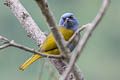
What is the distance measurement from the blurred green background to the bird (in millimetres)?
14103

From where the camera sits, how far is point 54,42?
214 inches

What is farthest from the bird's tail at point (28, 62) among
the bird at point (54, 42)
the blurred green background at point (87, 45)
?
the blurred green background at point (87, 45)

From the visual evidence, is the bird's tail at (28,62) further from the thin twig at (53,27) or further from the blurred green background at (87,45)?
the blurred green background at (87,45)

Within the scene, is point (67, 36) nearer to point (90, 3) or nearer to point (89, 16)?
point (89, 16)

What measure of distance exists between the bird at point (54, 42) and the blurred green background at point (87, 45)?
14.1 metres

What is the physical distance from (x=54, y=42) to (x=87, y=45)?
21670 millimetres

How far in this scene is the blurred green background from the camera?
73.9ft

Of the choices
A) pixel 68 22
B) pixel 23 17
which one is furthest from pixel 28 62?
pixel 68 22

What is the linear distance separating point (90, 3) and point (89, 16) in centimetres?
321

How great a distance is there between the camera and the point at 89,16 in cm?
2842

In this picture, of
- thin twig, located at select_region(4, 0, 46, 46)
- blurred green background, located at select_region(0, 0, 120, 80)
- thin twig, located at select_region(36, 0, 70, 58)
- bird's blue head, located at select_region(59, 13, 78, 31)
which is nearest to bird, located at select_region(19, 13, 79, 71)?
bird's blue head, located at select_region(59, 13, 78, 31)

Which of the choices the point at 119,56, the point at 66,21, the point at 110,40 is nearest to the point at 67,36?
the point at 66,21

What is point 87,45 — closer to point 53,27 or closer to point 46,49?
point 46,49

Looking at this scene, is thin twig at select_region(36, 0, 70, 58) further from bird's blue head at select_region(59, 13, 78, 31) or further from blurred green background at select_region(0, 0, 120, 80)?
blurred green background at select_region(0, 0, 120, 80)
